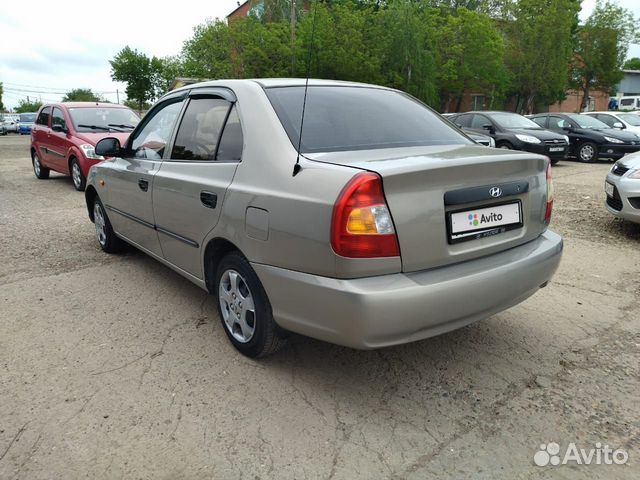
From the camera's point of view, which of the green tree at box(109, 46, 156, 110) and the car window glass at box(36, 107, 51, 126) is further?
the green tree at box(109, 46, 156, 110)

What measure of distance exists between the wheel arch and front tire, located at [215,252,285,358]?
6cm

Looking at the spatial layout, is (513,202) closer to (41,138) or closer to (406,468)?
(406,468)

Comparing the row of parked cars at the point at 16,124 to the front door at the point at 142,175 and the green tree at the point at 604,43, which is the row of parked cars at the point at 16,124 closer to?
the front door at the point at 142,175

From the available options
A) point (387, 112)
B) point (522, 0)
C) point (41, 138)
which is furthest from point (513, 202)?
point (522, 0)

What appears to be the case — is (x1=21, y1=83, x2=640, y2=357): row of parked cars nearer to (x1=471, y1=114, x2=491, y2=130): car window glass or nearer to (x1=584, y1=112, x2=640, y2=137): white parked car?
(x1=471, y1=114, x2=491, y2=130): car window glass

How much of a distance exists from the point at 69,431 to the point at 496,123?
12.5 meters

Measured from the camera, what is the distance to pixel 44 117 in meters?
10.6

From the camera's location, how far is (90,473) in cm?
210

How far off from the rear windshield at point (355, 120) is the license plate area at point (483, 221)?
598 mm

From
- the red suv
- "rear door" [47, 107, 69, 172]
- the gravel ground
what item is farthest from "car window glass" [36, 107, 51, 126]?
the gravel ground

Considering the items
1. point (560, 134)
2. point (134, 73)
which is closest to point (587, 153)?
point (560, 134)

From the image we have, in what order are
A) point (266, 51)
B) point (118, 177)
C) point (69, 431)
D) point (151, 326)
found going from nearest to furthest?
point (69, 431), point (151, 326), point (118, 177), point (266, 51)

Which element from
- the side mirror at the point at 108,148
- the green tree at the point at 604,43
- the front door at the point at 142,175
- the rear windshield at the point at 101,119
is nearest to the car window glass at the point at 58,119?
the rear windshield at the point at 101,119

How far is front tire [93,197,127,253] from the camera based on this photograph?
5016 millimetres
